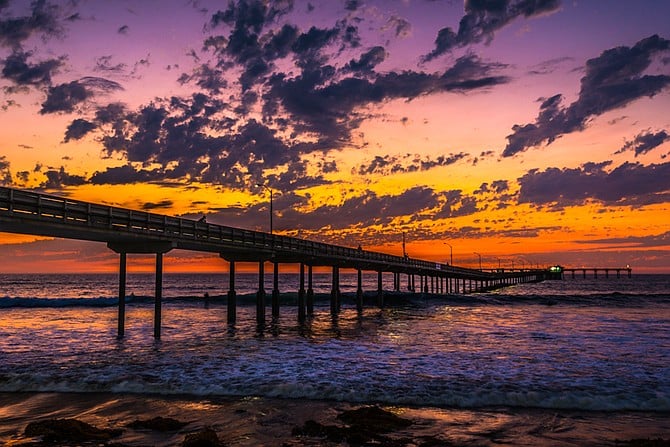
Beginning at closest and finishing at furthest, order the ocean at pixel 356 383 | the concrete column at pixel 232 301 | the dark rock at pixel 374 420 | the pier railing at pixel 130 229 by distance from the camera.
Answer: the dark rock at pixel 374 420 → the ocean at pixel 356 383 → the pier railing at pixel 130 229 → the concrete column at pixel 232 301

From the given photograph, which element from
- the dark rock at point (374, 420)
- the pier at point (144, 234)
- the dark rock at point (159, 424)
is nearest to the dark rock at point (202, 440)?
the dark rock at point (159, 424)

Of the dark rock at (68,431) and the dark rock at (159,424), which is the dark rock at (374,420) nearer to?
the dark rock at (159,424)

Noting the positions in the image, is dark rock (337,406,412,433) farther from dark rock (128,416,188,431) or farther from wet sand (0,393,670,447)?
dark rock (128,416,188,431)

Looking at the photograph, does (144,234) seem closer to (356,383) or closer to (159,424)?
(356,383)

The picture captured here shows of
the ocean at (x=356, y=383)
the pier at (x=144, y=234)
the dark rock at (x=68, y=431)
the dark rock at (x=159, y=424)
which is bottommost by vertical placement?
the ocean at (x=356, y=383)

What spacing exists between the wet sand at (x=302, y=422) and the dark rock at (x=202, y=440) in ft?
1.06

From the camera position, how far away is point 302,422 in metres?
13.3


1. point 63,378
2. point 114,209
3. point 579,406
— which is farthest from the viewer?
point 114,209

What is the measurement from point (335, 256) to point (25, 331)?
27.8 metres

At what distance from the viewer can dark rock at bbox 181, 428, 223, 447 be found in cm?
1091

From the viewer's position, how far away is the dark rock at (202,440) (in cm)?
1091

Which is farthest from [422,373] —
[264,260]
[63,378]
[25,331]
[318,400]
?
[25,331]

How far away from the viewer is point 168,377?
19000 millimetres

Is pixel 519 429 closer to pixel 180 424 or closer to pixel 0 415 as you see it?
pixel 180 424
